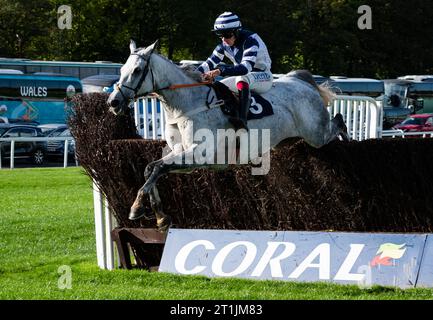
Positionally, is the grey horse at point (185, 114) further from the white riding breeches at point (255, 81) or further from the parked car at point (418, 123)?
the parked car at point (418, 123)

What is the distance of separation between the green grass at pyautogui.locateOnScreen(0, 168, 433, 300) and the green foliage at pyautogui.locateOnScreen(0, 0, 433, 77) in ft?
92.8

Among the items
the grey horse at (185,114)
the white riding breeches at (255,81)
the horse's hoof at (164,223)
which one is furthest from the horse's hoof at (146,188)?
the white riding breeches at (255,81)

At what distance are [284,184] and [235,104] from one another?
1.08 metres

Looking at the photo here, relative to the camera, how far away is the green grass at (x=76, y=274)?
24.3 ft

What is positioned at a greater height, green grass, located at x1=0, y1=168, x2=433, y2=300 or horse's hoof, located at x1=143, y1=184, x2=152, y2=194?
horse's hoof, located at x1=143, y1=184, x2=152, y2=194

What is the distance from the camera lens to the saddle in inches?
375

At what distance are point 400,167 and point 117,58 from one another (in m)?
37.7

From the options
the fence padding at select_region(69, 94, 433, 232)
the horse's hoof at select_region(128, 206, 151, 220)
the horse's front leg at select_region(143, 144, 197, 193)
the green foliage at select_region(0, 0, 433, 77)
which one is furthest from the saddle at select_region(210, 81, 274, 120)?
the green foliage at select_region(0, 0, 433, 77)

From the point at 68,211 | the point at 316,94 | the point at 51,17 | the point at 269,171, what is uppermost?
the point at 51,17

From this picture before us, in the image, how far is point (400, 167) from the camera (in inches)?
347

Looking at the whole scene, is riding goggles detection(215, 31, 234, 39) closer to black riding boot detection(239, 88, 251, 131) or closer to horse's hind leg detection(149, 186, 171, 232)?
black riding boot detection(239, 88, 251, 131)

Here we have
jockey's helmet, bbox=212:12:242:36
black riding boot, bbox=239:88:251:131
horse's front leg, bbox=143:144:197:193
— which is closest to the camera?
horse's front leg, bbox=143:144:197:193

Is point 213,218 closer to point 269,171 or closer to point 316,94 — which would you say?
point 269,171
